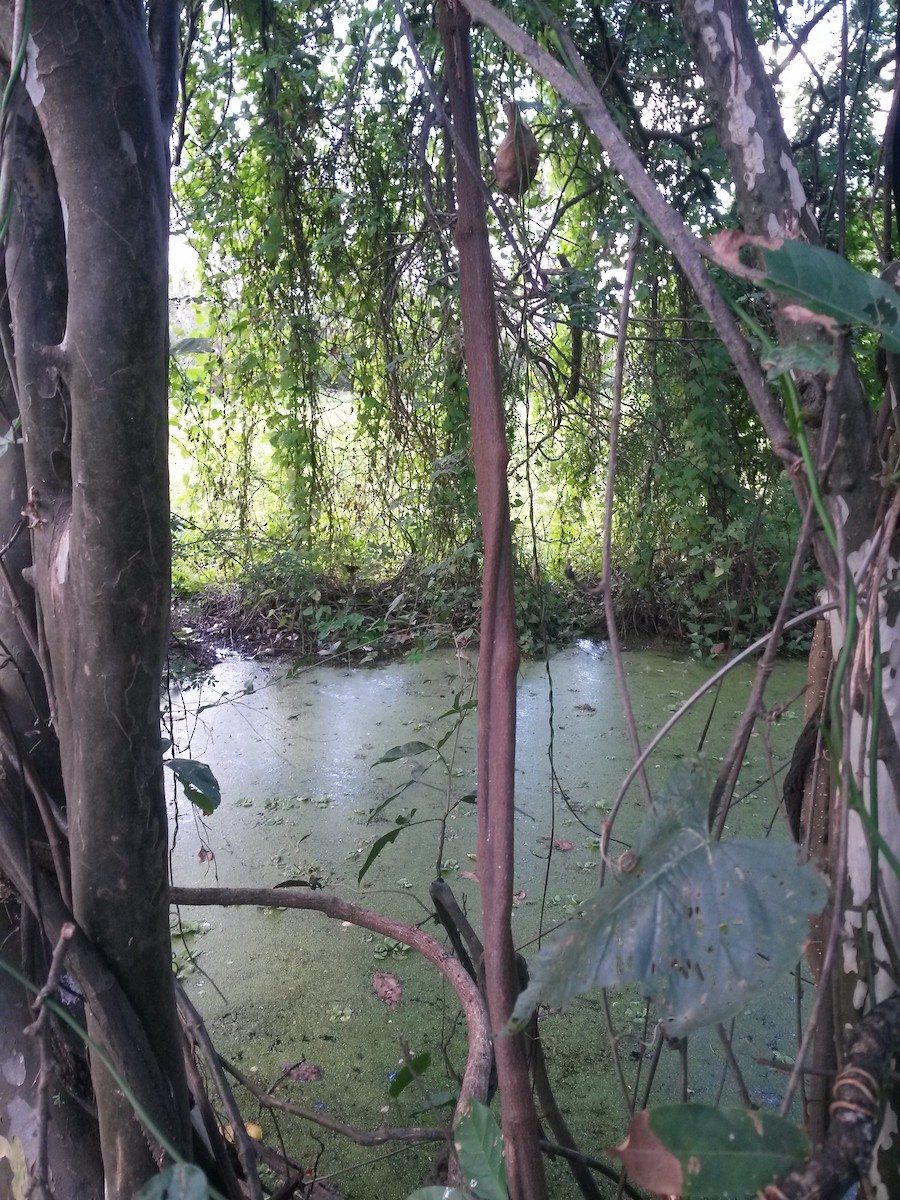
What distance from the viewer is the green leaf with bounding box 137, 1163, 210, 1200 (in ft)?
1.86

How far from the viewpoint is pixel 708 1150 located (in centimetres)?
39

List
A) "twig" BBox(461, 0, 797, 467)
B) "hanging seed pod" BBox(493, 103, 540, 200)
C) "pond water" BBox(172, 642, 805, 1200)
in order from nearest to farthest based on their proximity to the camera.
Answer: "twig" BBox(461, 0, 797, 467)
"hanging seed pod" BBox(493, 103, 540, 200)
"pond water" BBox(172, 642, 805, 1200)

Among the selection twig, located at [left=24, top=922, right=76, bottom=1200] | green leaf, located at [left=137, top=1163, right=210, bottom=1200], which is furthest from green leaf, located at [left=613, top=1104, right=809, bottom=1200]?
twig, located at [left=24, top=922, right=76, bottom=1200]

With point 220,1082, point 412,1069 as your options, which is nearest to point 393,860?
point 412,1069

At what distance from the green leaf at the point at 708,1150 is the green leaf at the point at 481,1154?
238 mm

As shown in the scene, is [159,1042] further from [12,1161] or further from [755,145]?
[755,145]

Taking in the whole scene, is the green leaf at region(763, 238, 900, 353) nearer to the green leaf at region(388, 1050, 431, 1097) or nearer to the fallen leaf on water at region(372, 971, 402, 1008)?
the green leaf at region(388, 1050, 431, 1097)

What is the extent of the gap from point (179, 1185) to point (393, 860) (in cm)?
183

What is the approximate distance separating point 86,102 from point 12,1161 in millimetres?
847

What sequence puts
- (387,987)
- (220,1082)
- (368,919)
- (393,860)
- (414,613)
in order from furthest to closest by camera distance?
(414,613) → (393,860) → (387,987) → (368,919) → (220,1082)

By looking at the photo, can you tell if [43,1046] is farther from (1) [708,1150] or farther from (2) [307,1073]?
(2) [307,1073]

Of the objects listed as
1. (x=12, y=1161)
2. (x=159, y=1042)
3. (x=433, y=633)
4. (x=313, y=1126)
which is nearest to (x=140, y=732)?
(x=159, y=1042)

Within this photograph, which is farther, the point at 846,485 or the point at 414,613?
the point at 414,613

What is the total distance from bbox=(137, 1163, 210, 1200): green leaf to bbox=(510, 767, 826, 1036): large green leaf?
254 mm
